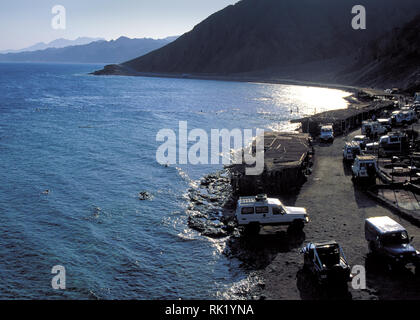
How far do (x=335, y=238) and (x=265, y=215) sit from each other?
4616mm

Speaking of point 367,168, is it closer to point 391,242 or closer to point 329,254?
point 391,242

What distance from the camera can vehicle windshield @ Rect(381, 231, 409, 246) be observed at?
20.3m

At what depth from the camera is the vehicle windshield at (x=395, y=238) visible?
66.7ft

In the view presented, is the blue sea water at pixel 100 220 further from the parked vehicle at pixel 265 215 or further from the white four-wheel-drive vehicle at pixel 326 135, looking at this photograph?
the white four-wheel-drive vehicle at pixel 326 135

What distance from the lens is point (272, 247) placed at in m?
24.2

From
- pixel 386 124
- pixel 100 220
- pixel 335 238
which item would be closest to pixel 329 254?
pixel 335 238

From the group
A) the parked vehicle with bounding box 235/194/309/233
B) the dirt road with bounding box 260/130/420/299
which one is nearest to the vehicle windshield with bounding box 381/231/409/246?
the dirt road with bounding box 260/130/420/299

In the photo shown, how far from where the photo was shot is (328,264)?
19.3 m

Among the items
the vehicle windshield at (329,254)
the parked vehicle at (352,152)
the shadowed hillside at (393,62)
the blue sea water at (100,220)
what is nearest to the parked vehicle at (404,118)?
the parked vehicle at (352,152)

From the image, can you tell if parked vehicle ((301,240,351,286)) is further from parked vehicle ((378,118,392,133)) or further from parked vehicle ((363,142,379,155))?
parked vehicle ((378,118,392,133))

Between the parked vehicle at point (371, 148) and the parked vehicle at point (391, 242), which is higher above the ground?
the parked vehicle at point (371, 148)

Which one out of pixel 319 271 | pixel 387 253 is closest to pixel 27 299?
pixel 319 271

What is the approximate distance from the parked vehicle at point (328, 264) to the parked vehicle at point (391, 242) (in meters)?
2.54
